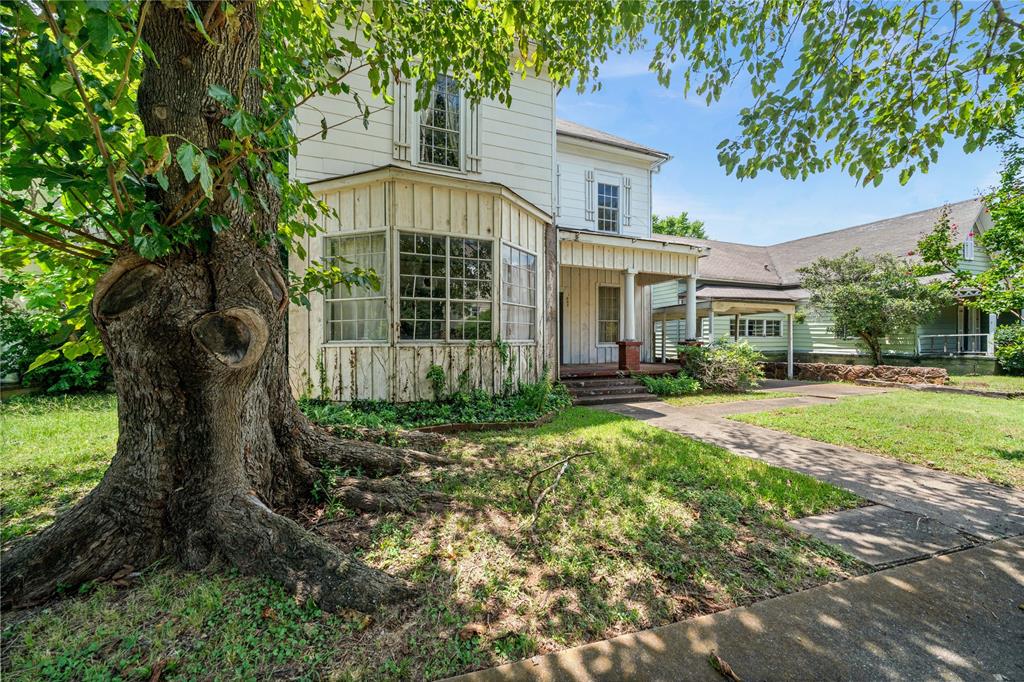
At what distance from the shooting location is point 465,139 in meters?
8.32

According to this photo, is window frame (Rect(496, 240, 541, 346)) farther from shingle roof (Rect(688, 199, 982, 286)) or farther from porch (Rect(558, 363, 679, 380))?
shingle roof (Rect(688, 199, 982, 286))

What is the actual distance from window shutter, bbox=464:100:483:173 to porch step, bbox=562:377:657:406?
204 inches

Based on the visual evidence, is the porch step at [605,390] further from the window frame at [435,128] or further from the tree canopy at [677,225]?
the tree canopy at [677,225]

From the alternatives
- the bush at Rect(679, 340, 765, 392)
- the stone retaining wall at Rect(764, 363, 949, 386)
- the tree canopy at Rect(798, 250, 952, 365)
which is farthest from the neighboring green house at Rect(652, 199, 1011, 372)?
the bush at Rect(679, 340, 765, 392)

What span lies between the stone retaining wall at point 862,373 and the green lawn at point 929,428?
286 cm

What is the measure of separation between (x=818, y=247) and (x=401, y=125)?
70.8ft

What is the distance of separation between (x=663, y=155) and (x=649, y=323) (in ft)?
17.7

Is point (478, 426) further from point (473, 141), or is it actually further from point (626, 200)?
point (626, 200)

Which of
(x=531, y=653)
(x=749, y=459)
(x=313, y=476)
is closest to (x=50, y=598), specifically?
(x=313, y=476)

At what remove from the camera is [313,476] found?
3270 mm

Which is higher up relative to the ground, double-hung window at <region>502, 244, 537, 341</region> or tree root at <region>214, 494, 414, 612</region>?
double-hung window at <region>502, 244, 537, 341</region>

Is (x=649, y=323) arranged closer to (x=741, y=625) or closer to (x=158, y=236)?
(x=741, y=625)

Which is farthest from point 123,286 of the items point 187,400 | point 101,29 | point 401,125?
point 401,125

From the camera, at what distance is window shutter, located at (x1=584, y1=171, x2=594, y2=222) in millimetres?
12034
